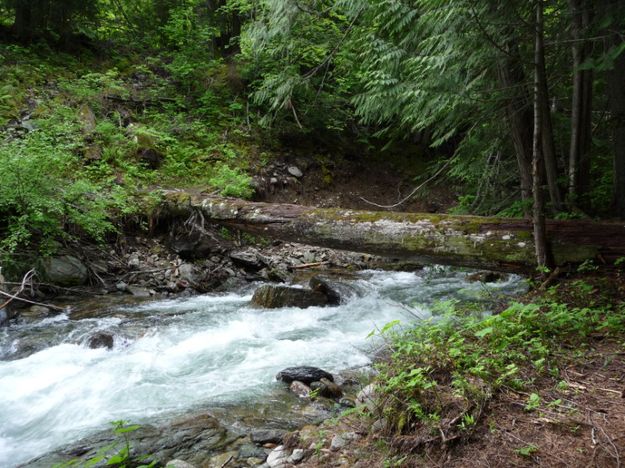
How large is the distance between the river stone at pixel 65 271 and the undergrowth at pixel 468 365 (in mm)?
6497

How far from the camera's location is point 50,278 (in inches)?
280

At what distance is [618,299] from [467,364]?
87.1 inches

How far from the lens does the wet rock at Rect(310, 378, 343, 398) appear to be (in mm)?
4250

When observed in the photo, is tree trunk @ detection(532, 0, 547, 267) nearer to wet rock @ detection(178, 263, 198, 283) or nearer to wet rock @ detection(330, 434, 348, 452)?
wet rock @ detection(330, 434, 348, 452)

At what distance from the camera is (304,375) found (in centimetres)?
455

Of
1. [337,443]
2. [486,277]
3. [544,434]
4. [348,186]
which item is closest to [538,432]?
[544,434]

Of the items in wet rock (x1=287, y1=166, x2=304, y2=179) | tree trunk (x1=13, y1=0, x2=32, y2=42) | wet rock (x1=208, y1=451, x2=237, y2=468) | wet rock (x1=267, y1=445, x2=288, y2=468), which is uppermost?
tree trunk (x1=13, y1=0, x2=32, y2=42)

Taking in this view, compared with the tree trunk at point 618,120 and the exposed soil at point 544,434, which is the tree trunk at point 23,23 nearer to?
the tree trunk at point 618,120

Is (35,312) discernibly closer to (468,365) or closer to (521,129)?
(468,365)

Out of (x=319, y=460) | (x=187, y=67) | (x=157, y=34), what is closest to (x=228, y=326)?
(x=319, y=460)

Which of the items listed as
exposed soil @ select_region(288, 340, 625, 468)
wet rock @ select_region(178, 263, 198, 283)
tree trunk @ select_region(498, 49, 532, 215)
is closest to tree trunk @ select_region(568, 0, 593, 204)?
tree trunk @ select_region(498, 49, 532, 215)

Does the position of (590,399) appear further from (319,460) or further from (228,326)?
(228,326)

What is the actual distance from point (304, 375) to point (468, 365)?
2152 millimetres

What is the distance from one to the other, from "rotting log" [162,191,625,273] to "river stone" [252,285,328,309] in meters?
1.20
